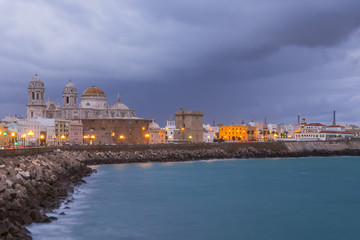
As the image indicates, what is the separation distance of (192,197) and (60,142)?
180ft

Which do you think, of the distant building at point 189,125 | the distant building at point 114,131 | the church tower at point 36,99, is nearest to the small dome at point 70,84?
the church tower at point 36,99

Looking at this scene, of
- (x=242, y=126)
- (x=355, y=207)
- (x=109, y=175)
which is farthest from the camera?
(x=242, y=126)

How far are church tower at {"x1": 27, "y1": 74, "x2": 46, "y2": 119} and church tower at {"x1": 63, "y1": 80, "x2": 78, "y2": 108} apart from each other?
461 centimetres

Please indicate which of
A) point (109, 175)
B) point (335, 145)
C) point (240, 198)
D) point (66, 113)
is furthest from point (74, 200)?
point (335, 145)

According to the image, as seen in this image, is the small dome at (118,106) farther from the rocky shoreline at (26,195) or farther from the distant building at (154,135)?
the rocky shoreline at (26,195)

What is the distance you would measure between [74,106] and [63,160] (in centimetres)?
5202

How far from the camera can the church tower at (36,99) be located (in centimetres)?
9131

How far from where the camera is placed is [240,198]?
33.9m

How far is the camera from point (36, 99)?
303ft

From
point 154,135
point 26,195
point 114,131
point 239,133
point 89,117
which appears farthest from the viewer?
point 239,133

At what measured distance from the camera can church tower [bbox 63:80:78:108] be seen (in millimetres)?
94875

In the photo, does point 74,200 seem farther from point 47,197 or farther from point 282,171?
point 282,171

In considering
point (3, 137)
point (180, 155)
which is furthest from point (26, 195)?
point (3, 137)

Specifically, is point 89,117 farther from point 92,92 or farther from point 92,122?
point 92,92
